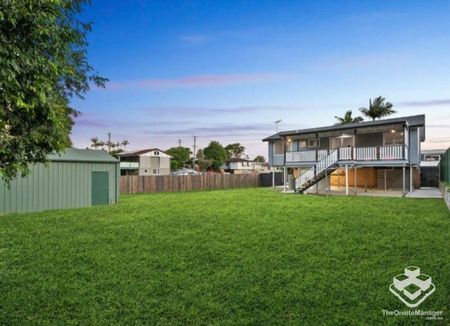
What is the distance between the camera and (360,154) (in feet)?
61.0

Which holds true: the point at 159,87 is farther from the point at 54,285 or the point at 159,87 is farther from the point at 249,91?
the point at 54,285

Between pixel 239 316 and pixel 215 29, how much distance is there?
15257 mm

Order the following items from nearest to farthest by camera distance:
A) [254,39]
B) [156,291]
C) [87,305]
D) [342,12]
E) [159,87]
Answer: [87,305], [156,291], [342,12], [254,39], [159,87]

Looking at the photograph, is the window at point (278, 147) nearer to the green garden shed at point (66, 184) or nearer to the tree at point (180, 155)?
the green garden shed at point (66, 184)

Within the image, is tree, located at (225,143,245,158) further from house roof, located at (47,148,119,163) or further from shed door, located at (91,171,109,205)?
shed door, located at (91,171,109,205)

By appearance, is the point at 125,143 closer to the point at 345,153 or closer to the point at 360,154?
the point at 345,153

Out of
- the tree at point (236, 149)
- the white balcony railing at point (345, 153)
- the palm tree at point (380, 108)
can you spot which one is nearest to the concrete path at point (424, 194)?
the white balcony railing at point (345, 153)

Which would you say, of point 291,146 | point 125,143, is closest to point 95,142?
point 125,143

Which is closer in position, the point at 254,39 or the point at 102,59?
the point at 254,39

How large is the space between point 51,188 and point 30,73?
11.0 meters

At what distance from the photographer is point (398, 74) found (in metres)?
17.9

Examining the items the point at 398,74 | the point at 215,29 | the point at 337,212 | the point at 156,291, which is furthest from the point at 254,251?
the point at 398,74

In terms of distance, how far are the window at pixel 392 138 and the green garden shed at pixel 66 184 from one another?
16325 millimetres

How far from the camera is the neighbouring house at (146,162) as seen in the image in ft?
163
